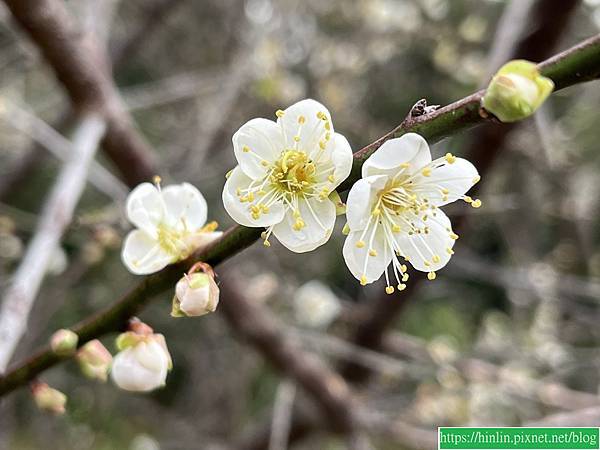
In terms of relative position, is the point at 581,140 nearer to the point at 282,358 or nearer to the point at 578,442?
the point at 282,358

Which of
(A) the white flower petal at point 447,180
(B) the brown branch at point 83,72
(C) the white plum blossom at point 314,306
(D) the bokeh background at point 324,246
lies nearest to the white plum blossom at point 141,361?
(A) the white flower petal at point 447,180

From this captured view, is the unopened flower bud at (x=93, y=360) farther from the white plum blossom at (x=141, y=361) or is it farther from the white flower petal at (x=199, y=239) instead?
the white flower petal at (x=199, y=239)

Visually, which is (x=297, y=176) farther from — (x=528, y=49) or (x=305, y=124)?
(x=528, y=49)

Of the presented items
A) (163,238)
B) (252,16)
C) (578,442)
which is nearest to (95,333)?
(163,238)

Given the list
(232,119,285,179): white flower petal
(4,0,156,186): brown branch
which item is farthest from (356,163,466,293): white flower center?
(4,0,156,186): brown branch

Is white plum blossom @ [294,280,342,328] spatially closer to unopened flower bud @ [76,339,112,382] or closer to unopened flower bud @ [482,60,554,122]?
unopened flower bud @ [76,339,112,382]
